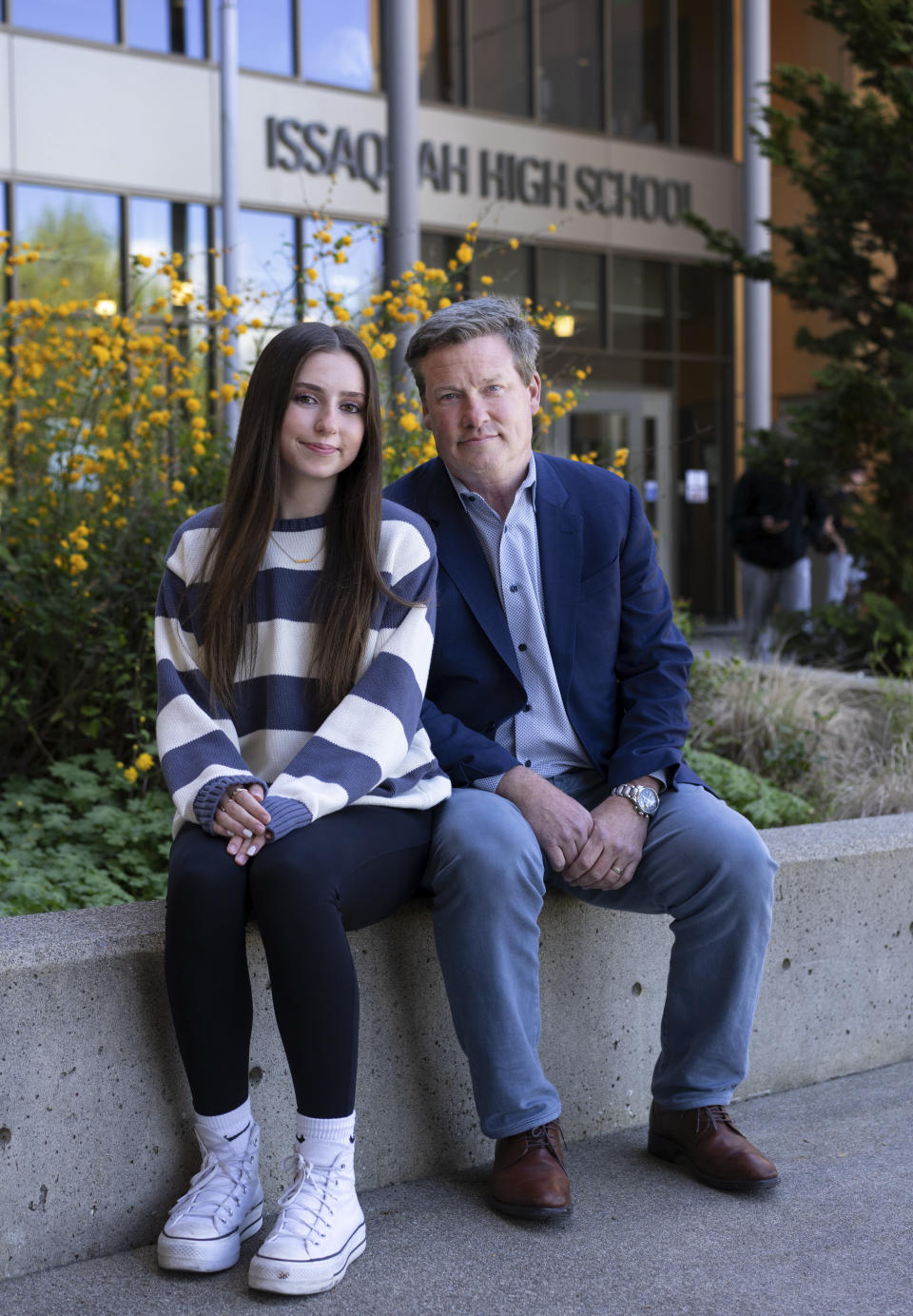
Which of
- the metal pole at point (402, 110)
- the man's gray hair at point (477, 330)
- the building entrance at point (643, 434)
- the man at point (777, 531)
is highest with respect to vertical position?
the metal pole at point (402, 110)

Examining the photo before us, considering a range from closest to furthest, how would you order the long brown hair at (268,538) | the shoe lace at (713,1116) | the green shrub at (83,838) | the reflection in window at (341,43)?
the long brown hair at (268,538) < the shoe lace at (713,1116) < the green shrub at (83,838) < the reflection in window at (341,43)

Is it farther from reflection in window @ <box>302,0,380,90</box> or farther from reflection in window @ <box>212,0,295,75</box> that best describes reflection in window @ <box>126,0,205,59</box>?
reflection in window @ <box>302,0,380,90</box>

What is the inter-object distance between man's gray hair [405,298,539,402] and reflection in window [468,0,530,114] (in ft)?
39.2

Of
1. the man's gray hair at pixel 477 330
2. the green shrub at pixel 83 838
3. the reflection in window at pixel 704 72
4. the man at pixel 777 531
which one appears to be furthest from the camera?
the reflection in window at pixel 704 72

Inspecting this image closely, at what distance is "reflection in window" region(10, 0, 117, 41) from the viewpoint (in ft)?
37.5

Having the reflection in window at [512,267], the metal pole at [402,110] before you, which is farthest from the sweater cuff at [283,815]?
the reflection in window at [512,267]

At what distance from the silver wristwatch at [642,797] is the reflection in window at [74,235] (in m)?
9.60

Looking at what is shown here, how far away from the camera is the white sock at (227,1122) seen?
246 centimetres

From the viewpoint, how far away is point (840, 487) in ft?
27.3

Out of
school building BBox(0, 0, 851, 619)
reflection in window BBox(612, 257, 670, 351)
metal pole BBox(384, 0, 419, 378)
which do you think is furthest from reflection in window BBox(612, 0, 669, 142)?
metal pole BBox(384, 0, 419, 378)

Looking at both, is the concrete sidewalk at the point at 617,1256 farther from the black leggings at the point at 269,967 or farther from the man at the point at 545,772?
the black leggings at the point at 269,967

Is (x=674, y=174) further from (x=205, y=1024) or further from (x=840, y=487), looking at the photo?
(x=205, y=1024)

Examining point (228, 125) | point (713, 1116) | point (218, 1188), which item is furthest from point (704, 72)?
point (218, 1188)

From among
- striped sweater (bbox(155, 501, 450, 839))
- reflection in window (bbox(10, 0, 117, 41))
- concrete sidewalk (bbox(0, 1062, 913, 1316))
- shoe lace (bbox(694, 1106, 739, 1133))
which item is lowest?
concrete sidewalk (bbox(0, 1062, 913, 1316))
